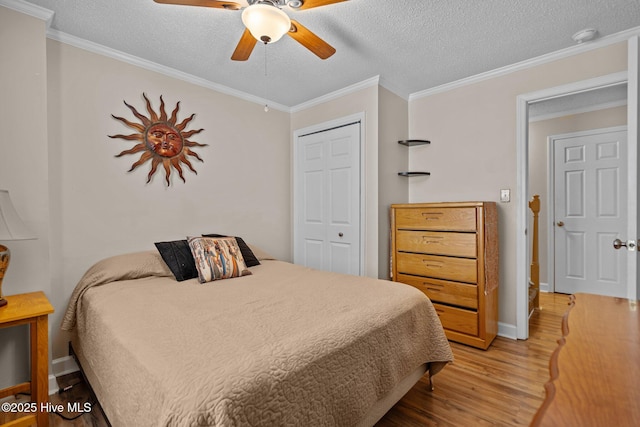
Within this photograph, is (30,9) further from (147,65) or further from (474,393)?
(474,393)

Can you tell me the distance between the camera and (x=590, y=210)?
3.75 m

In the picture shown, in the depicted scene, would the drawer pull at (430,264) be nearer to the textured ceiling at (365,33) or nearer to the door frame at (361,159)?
the door frame at (361,159)

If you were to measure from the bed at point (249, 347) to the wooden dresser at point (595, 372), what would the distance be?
75 cm

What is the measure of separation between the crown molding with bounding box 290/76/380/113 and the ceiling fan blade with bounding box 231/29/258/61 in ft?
4.56

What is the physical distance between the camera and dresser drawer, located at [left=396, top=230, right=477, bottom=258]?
2.57 m

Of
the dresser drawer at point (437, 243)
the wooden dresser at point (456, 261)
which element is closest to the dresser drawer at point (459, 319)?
the wooden dresser at point (456, 261)

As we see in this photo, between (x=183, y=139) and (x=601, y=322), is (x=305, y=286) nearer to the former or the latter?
(x=601, y=322)

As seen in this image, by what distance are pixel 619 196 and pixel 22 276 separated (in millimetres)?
5558

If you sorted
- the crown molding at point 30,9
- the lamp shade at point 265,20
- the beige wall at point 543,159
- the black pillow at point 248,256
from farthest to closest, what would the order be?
the beige wall at point 543,159, the black pillow at point 248,256, the crown molding at point 30,9, the lamp shade at point 265,20

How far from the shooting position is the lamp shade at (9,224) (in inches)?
61.6

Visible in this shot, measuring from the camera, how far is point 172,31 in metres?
2.15

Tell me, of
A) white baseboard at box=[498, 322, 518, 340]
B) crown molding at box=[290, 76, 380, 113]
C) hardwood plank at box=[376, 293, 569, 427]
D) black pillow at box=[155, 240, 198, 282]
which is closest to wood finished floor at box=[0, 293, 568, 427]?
hardwood plank at box=[376, 293, 569, 427]

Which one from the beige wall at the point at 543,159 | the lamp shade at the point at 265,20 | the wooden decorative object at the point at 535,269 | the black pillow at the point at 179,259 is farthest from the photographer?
the beige wall at the point at 543,159

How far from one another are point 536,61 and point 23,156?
383 centimetres
